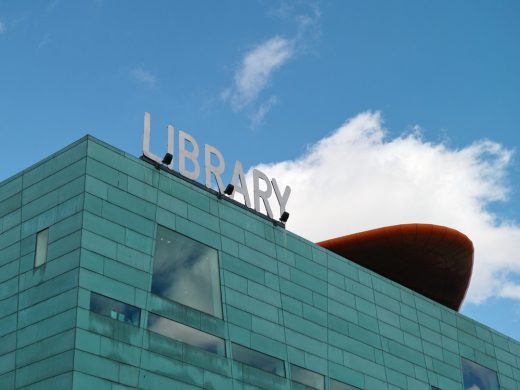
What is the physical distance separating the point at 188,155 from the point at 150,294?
768 centimetres

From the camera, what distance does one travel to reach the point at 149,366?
3459 cm

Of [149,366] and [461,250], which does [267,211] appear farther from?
[461,250]

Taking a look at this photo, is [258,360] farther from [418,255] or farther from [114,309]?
[418,255]

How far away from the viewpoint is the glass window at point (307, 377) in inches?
1617

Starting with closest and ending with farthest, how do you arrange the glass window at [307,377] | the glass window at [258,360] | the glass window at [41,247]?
the glass window at [41,247], the glass window at [258,360], the glass window at [307,377]

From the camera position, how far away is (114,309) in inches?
1363

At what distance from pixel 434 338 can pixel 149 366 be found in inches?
842

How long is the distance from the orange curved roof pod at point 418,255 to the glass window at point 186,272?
55.4 ft

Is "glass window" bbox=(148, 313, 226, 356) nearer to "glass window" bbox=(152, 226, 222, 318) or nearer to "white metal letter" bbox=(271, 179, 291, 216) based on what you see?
"glass window" bbox=(152, 226, 222, 318)

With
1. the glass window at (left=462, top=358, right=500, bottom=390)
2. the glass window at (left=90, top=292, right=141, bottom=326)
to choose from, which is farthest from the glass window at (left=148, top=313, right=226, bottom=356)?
the glass window at (left=462, top=358, right=500, bottom=390)

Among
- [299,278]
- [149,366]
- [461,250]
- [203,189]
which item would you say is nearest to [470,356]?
[461,250]

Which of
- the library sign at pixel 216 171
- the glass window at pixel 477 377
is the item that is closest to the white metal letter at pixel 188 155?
the library sign at pixel 216 171

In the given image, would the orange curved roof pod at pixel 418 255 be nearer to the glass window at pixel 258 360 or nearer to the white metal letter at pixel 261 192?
the white metal letter at pixel 261 192

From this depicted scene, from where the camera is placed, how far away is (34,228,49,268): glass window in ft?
117
